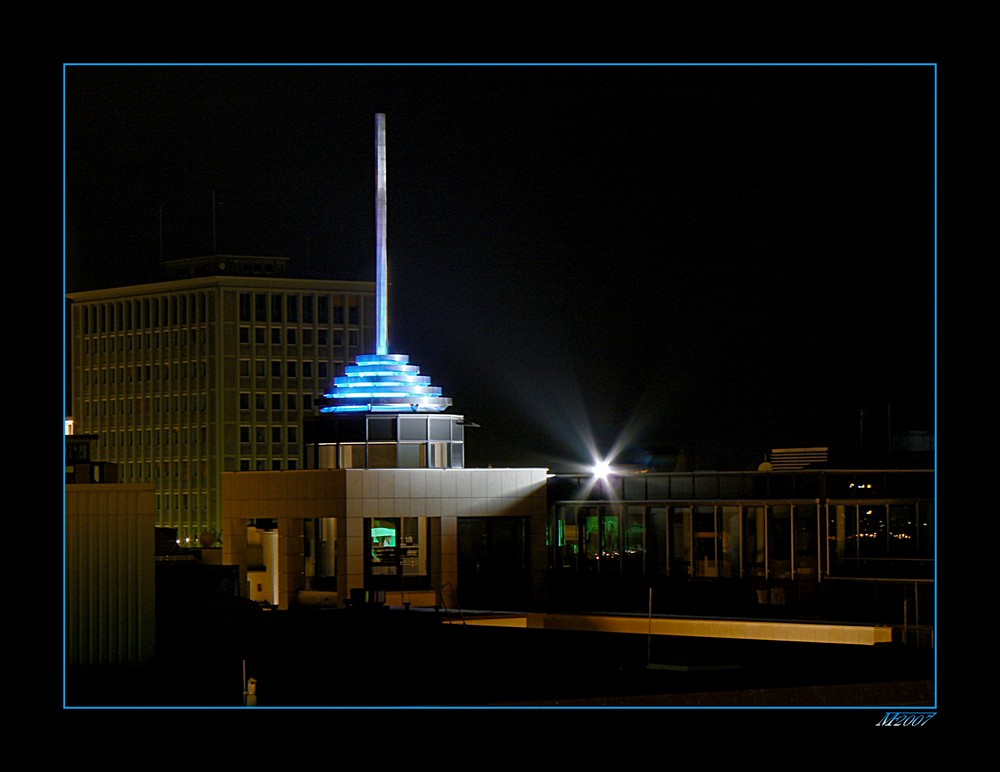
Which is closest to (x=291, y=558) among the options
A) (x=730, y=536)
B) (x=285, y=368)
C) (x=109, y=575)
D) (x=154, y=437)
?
(x=730, y=536)

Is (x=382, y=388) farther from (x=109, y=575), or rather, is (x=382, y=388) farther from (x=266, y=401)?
(x=266, y=401)

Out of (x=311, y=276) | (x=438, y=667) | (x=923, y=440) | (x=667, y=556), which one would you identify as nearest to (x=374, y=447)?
(x=667, y=556)

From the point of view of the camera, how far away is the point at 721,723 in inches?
493

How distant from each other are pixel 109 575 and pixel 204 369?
83.9 metres

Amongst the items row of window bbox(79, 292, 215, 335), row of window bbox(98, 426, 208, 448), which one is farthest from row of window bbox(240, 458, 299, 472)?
row of window bbox(79, 292, 215, 335)

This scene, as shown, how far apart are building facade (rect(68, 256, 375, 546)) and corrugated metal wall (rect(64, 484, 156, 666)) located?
70814 millimetres

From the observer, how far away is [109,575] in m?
18.2

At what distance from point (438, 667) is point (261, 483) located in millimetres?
22480

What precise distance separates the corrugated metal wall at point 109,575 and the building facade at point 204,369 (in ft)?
232

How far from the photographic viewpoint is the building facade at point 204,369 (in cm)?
9125

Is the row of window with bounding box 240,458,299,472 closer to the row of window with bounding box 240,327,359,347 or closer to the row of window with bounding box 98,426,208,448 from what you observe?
the row of window with bounding box 98,426,208,448

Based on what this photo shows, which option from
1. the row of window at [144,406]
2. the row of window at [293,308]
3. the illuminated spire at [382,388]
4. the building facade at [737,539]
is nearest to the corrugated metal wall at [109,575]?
the building facade at [737,539]
